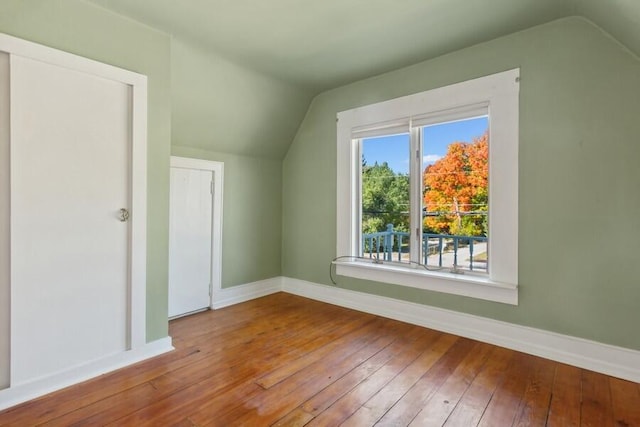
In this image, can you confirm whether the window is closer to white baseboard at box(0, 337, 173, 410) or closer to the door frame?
the door frame

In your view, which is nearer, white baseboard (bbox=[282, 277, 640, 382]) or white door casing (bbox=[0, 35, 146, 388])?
white door casing (bbox=[0, 35, 146, 388])

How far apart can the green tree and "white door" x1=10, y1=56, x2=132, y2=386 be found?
2274 millimetres

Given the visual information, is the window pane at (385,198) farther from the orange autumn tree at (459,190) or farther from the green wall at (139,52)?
the green wall at (139,52)

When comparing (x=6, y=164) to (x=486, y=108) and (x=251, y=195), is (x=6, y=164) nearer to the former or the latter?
(x=251, y=195)

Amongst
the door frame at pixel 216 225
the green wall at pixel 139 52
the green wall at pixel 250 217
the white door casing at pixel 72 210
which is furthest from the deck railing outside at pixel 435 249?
the white door casing at pixel 72 210

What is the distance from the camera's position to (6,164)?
1.83 metres

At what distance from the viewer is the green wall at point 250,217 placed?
12.1 ft

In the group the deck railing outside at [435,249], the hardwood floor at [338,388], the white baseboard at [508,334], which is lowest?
the hardwood floor at [338,388]

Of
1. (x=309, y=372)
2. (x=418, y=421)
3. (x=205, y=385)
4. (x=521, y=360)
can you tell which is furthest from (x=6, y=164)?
(x=521, y=360)

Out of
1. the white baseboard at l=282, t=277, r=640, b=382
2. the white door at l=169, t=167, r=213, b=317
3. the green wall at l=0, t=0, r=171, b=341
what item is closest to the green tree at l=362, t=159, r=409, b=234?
the white baseboard at l=282, t=277, r=640, b=382

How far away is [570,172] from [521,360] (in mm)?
1406

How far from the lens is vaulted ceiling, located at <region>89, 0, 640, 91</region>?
6.82 feet

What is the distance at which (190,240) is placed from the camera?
335cm

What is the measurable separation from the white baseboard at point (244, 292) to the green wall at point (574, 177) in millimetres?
2187
